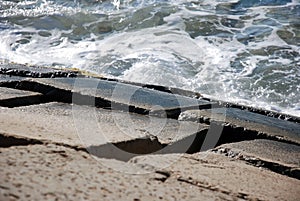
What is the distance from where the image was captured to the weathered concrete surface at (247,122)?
2.43 m

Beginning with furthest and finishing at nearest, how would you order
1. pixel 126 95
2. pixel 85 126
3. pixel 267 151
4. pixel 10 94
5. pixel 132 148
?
pixel 126 95, pixel 10 94, pixel 267 151, pixel 85 126, pixel 132 148

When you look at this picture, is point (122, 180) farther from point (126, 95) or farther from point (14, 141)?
point (126, 95)

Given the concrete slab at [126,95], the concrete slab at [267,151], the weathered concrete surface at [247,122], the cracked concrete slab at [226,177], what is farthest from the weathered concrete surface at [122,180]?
the concrete slab at [126,95]

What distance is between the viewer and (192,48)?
7.65 metres

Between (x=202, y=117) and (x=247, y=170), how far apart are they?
0.76 meters

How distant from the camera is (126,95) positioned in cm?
276

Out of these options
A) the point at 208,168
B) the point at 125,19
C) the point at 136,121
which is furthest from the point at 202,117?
the point at 125,19

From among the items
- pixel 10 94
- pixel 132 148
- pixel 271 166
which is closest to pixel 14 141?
pixel 132 148

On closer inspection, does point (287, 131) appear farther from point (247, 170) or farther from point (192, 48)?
point (192, 48)

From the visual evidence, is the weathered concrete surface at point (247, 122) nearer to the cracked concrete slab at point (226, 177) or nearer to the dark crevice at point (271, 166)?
the dark crevice at point (271, 166)

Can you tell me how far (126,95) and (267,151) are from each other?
1076 millimetres

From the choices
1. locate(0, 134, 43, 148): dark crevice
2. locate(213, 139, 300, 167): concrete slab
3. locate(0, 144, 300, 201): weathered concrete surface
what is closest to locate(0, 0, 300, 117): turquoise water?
locate(213, 139, 300, 167): concrete slab

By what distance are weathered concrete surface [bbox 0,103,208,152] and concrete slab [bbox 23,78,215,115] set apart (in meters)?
0.21

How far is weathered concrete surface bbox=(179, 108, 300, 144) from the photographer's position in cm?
243
